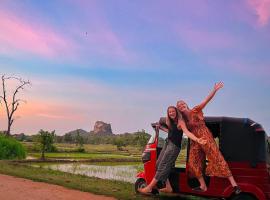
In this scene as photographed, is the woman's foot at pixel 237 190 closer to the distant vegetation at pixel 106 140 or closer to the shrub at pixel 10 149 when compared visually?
the shrub at pixel 10 149

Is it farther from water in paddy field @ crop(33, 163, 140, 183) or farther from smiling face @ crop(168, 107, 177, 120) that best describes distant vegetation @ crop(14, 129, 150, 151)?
smiling face @ crop(168, 107, 177, 120)

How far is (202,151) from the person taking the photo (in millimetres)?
10922

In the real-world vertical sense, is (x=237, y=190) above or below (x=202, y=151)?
below

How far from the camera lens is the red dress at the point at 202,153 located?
10.3 m

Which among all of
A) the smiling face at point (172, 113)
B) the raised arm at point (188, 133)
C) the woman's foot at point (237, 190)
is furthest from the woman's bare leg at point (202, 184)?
the smiling face at point (172, 113)

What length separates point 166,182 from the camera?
11.6 meters

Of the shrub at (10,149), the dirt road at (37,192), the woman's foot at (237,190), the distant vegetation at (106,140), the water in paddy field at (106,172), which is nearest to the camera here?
the woman's foot at (237,190)

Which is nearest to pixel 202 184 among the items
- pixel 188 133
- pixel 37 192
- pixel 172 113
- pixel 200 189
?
pixel 200 189

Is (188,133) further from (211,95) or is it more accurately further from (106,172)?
(106,172)

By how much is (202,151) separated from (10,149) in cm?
2699

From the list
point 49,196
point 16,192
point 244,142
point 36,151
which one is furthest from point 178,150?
point 36,151

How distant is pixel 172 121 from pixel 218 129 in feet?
4.43

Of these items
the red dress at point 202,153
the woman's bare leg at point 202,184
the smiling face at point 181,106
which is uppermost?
the smiling face at point 181,106

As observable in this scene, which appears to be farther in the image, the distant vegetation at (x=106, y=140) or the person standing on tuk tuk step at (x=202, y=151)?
the distant vegetation at (x=106, y=140)
